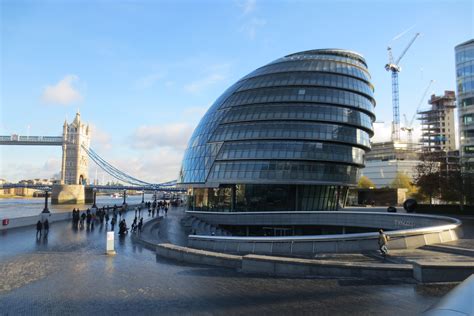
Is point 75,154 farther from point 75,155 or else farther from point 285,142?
point 285,142

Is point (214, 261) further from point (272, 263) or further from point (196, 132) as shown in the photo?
point (196, 132)

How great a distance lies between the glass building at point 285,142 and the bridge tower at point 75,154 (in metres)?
116

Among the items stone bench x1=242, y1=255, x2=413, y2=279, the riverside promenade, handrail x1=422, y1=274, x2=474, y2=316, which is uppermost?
handrail x1=422, y1=274, x2=474, y2=316

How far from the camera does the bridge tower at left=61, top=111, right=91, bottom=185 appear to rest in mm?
159125

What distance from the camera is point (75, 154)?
168125mm

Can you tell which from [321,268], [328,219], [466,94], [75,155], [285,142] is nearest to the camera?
[321,268]

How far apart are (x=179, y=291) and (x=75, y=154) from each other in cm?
17062

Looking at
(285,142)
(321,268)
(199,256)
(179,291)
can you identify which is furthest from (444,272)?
(285,142)

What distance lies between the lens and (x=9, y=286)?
1333cm

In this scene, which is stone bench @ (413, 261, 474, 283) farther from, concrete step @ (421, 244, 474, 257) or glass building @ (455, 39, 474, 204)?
glass building @ (455, 39, 474, 204)

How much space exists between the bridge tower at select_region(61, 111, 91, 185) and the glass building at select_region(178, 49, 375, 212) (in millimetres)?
115606

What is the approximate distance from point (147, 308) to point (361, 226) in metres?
33.0

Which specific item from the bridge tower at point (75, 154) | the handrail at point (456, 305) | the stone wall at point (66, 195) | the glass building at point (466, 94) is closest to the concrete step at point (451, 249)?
the handrail at point (456, 305)

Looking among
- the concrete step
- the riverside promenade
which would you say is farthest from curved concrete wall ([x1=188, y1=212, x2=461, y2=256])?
the riverside promenade
